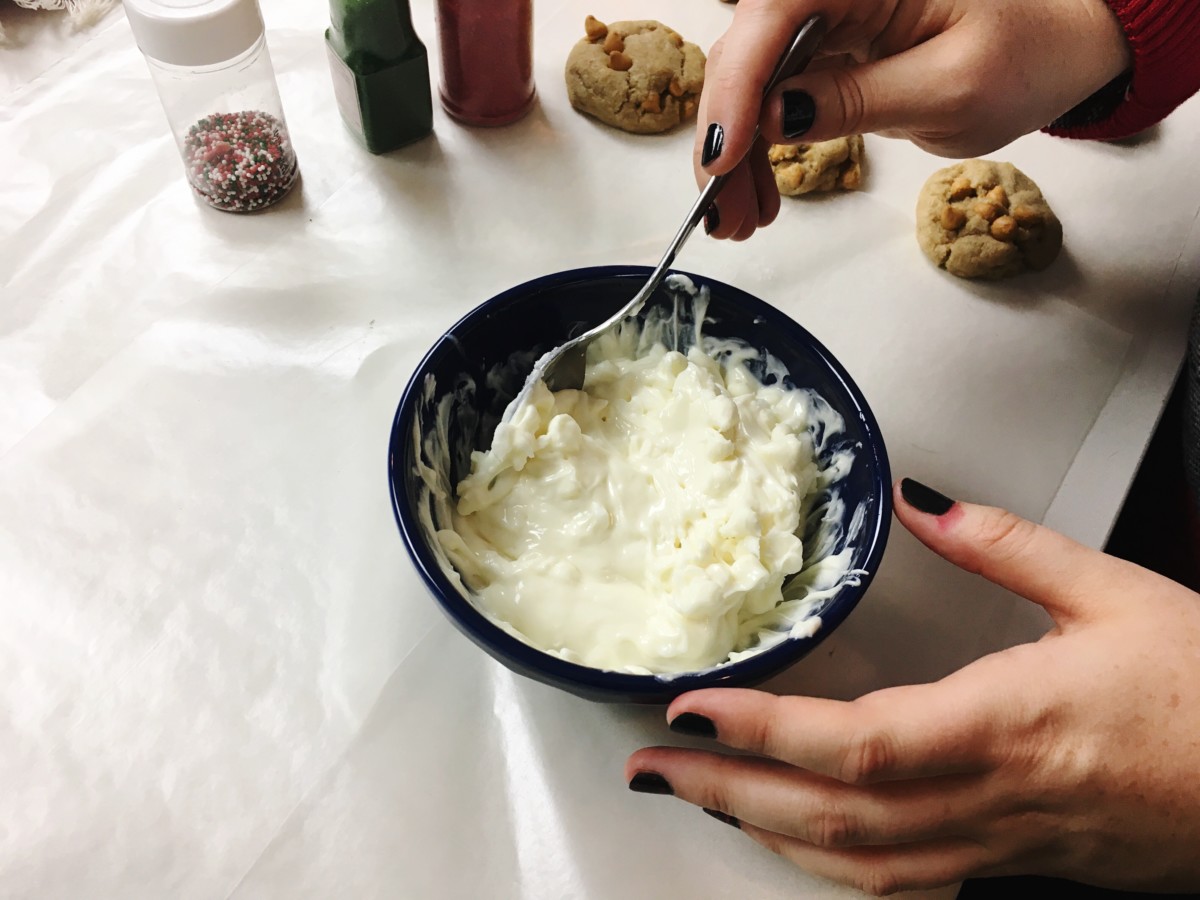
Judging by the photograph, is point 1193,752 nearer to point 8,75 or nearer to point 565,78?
point 565,78

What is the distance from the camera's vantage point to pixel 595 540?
814mm

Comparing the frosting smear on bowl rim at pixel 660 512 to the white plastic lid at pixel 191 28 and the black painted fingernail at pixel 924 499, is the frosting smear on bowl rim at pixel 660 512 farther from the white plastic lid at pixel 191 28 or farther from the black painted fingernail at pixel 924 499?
the white plastic lid at pixel 191 28

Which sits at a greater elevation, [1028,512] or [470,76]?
A: [470,76]

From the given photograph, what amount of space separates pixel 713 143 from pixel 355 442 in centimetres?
47

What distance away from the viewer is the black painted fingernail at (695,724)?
664 millimetres

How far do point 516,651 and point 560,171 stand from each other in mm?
737

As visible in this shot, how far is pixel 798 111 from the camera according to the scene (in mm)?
837

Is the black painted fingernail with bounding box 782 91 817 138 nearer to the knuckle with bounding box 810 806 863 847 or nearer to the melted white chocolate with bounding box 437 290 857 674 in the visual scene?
the melted white chocolate with bounding box 437 290 857 674

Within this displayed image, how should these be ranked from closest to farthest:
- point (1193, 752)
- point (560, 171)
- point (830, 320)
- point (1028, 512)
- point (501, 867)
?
point (1193, 752) < point (501, 867) < point (1028, 512) < point (830, 320) < point (560, 171)

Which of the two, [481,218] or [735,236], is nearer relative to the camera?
[735,236]

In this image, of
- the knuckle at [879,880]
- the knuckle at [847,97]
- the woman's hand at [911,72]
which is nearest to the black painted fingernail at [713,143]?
the woman's hand at [911,72]

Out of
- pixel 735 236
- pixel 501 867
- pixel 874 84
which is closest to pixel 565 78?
pixel 735 236

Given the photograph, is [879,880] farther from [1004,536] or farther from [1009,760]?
[1004,536]

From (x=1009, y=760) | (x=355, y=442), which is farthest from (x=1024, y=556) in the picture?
(x=355, y=442)
